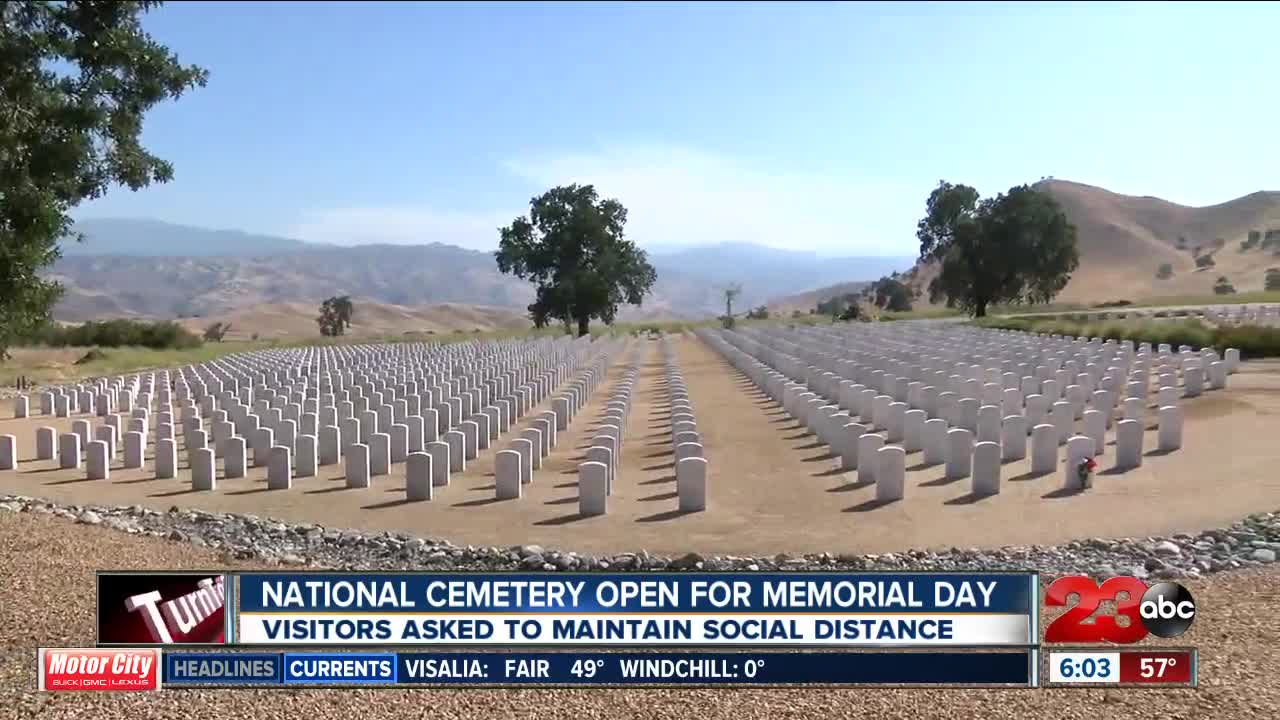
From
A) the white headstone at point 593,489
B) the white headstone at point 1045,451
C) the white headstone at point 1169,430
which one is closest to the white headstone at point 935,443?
the white headstone at point 1045,451

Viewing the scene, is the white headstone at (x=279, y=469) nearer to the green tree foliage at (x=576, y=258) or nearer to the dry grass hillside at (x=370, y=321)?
the green tree foliage at (x=576, y=258)

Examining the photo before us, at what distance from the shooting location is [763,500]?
463 inches

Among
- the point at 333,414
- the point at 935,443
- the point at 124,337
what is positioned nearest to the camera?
the point at 935,443

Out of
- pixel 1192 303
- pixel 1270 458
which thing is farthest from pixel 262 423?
pixel 1192 303

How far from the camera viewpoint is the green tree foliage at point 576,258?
55625 mm

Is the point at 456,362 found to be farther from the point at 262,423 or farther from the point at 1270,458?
the point at 1270,458

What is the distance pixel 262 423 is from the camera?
1672 cm

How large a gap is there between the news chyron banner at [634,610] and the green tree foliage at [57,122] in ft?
23.4

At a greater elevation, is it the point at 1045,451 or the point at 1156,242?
the point at 1156,242

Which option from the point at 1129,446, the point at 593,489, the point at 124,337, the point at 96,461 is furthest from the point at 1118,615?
the point at 124,337

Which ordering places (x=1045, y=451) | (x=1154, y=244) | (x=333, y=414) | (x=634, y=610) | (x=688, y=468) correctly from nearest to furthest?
1. (x=634, y=610)
2. (x=688, y=468)
3. (x=1045, y=451)
4. (x=333, y=414)
5. (x=1154, y=244)

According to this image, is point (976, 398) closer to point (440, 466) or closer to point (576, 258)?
point (440, 466)

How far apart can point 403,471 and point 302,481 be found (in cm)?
139

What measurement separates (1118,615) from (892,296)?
96.7m
